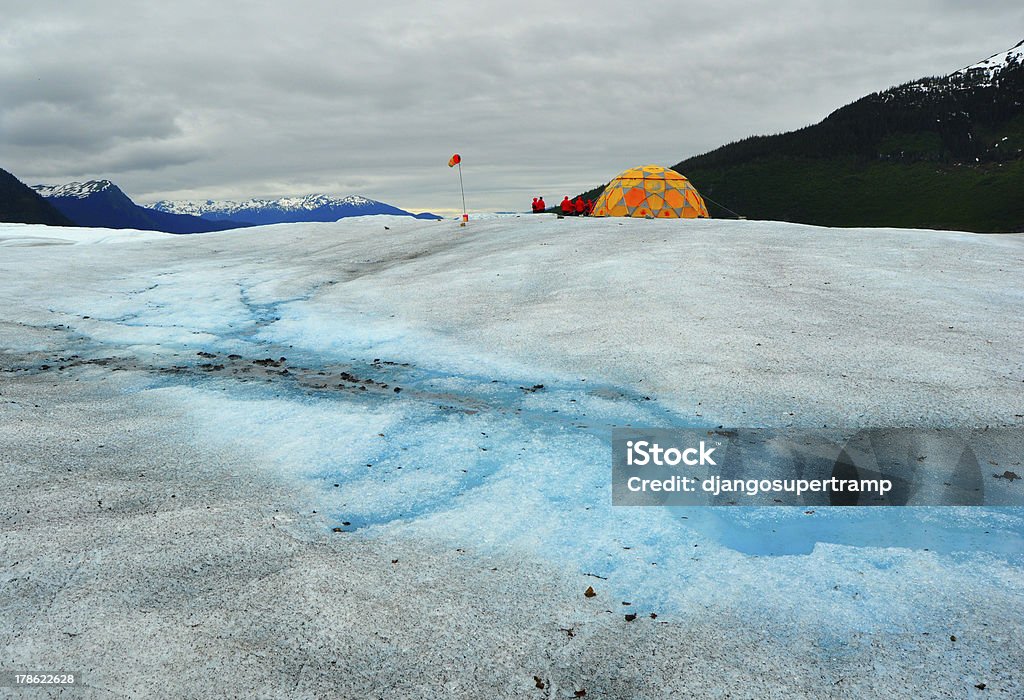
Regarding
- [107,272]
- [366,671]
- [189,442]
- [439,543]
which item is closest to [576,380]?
[439,543]

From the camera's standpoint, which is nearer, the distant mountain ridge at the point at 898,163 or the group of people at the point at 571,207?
the group of people at the point at 571,207

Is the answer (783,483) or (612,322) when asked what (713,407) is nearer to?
(783,483)

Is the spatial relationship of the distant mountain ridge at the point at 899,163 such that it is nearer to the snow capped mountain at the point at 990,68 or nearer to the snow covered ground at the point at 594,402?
the snow capped mountain at the point at 990,68

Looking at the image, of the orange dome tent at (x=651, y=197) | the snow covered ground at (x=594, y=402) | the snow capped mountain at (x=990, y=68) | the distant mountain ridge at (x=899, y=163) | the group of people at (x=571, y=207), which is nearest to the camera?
the snow covered ground at (x=594, y=402)

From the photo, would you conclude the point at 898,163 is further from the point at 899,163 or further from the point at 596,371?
the point at 596,371

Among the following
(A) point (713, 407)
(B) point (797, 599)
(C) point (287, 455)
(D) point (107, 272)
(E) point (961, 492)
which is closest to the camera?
(B) point (797, 599)

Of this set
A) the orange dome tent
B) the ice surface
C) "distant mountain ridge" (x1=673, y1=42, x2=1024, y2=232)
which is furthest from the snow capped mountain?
the ice surface

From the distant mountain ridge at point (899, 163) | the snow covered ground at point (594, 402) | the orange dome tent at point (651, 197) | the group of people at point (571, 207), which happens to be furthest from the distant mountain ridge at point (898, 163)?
the snow covered ground at point (594, 402)

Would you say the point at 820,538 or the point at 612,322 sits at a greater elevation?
the point at 612,322
